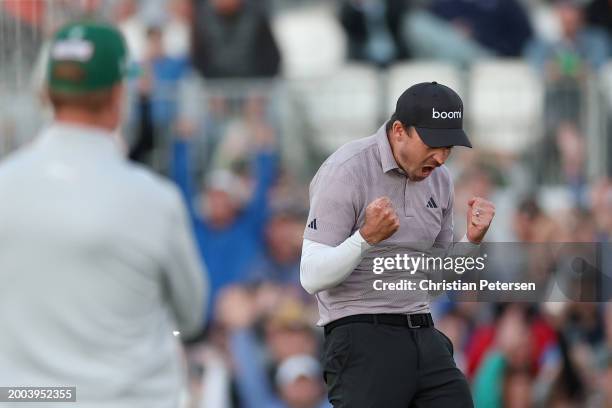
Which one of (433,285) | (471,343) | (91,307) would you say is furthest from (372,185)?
(471,343)

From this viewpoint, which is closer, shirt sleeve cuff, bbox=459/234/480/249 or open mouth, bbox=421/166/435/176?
open mouth, bbox=421/166/435/176

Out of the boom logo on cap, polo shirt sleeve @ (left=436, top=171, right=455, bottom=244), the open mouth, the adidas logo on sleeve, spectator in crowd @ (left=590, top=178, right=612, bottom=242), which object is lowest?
spectator in crowd @ (left=590, top=178, right=612, bottom=242)

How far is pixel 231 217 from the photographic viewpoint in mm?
10773

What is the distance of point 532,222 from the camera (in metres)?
9.89

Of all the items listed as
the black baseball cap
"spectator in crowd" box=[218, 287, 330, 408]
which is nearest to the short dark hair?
the black baseball cap

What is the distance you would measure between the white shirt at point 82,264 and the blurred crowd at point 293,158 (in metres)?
4.81

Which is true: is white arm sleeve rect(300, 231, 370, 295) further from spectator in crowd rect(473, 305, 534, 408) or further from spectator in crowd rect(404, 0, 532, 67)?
spectator in crowd rect(404, 0, 532, 67)

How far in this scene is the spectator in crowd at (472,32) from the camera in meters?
11.6

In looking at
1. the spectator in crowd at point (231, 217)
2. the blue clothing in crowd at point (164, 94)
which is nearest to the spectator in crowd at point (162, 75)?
the blue clothing in crowd at point (164, 94)

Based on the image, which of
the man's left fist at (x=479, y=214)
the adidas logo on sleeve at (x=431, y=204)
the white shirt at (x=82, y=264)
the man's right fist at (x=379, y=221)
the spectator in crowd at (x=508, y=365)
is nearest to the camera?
the white shirt at (x=82, y=264)

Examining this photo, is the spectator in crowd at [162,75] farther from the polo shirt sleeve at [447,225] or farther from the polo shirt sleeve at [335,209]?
the polo shirt sleeve at [335,209]

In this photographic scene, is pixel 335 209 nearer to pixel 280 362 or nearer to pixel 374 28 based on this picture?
pixel 280 362

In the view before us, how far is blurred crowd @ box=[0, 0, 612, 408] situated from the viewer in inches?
370

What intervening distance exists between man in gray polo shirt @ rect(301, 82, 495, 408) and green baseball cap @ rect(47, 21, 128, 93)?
5.78ft
